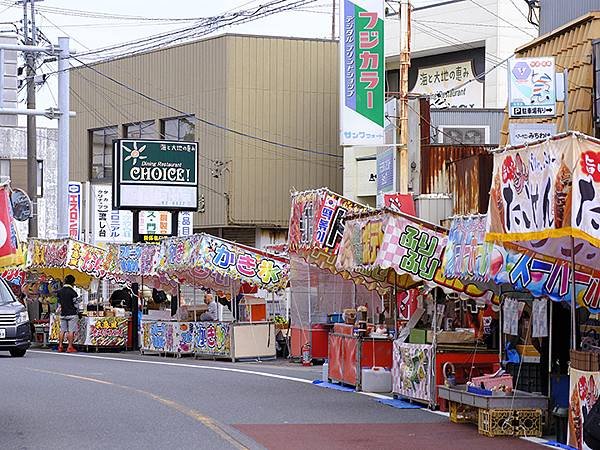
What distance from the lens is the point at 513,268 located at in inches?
531

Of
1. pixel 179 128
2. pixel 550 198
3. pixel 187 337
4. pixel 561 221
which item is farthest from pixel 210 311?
pixel 561 221

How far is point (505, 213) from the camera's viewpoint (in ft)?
40.6

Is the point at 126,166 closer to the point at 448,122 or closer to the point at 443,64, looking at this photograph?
the point at 448,122

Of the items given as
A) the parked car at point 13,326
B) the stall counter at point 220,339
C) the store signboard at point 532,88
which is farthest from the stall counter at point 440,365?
the parked car at point 13,326

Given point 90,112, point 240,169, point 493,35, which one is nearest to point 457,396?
point 493,35

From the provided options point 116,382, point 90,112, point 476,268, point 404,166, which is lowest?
point 116,382

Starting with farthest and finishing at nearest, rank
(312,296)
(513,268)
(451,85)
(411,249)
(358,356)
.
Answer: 1. (451,85)
2. (312,296)
3. (358,356)
4. (411,249)
5. (513,268)

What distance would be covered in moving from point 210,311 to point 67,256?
5389 millimetres

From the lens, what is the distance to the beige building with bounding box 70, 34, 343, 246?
44.6 meters

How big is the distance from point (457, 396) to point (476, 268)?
1614 mm

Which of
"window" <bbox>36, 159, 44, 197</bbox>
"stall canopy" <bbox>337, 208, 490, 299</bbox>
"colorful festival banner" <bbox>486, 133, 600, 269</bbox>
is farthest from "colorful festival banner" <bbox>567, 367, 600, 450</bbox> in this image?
"window" <bbox>36, 159, 44, 197</bbox>

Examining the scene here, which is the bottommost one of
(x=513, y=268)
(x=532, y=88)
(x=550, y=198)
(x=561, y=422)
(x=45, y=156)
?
(x=561, y=422)

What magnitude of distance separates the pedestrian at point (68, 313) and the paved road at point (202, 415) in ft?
23.4

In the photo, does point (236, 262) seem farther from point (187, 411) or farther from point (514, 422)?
point (514, 422)
